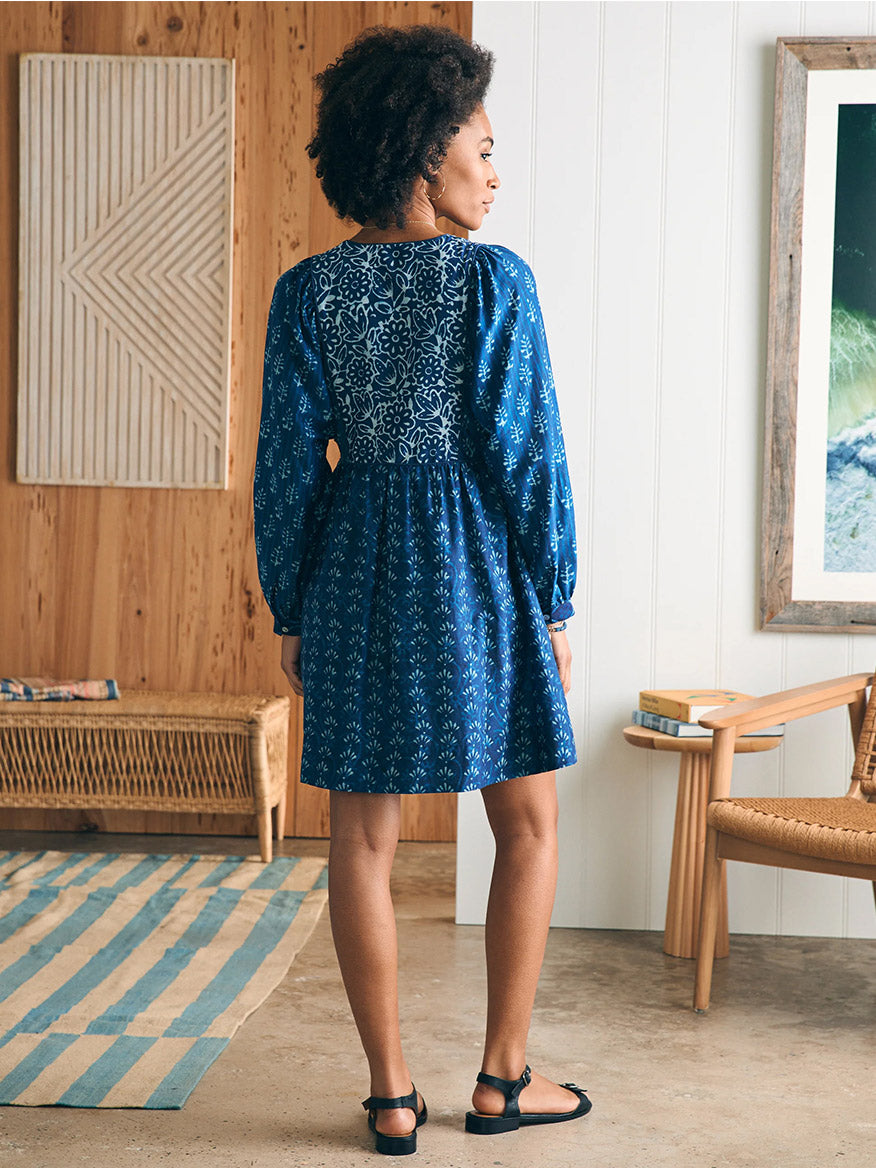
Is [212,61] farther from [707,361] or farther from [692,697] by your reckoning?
[692,697]

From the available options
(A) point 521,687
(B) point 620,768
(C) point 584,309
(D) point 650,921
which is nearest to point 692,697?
(B) point 620,768

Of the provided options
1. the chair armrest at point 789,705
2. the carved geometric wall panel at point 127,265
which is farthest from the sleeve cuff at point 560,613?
the carved geometric wall panel at point 127,265

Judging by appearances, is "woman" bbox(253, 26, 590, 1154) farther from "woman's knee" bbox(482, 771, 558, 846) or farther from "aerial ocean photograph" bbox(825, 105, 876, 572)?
"aerial ocean photograph" bbox(825, 105, 876, 572)

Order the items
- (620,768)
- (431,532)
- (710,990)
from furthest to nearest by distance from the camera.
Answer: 1. (620,768)
2. (710,990)
3. (431,532)

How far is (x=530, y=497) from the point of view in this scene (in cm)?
160

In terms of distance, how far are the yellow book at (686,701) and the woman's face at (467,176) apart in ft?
4.03

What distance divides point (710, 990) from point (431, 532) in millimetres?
1284

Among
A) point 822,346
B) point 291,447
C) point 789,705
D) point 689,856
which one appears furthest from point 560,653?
point 822,346

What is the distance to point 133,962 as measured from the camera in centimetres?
251

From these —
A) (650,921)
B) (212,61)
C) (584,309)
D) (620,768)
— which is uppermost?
(212,61)

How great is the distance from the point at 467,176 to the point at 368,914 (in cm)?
98

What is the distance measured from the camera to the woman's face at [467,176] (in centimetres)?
160

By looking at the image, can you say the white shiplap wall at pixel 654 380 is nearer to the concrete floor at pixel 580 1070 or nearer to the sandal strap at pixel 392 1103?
the concrete floor at pixel 580 1070

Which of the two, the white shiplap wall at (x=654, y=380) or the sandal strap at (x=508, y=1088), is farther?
the white shiplap wall at (x=654, y=380)
